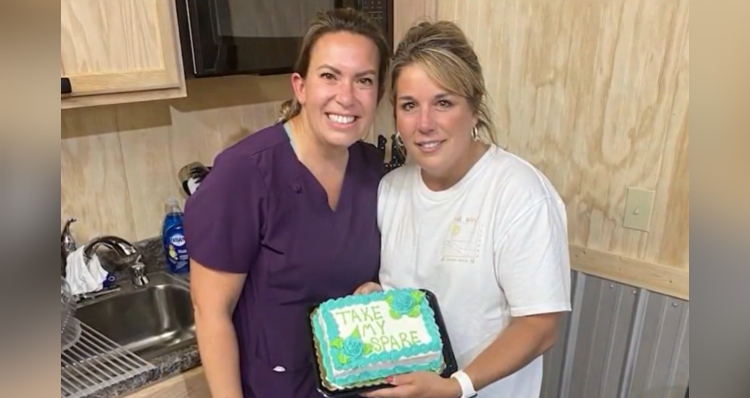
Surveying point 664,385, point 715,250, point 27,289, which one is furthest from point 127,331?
point 715,250

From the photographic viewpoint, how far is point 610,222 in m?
1.53

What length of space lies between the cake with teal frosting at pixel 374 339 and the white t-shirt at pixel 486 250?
52 mm

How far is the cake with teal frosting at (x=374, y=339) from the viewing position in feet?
3.62

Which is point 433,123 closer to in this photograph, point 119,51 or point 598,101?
point 598,101

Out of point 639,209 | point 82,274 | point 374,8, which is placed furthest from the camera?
point 374,8

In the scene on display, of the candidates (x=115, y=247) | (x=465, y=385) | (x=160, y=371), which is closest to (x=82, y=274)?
(x=115, y=247)

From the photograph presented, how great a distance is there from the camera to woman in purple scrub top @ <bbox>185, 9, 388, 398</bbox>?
42.8 inches

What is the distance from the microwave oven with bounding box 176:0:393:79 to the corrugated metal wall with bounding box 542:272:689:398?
3.49ft

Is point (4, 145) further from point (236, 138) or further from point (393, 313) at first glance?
point (236, 138)

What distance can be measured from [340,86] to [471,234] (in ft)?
1.26

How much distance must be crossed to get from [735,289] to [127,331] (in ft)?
5.65

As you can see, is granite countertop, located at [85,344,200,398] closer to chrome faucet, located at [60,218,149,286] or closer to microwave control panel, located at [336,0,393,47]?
chrome faucet, located at [60,218,149,286]

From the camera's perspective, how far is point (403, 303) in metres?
1.14

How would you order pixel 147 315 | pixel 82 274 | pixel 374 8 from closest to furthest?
pixel 82 274
pixel 147 315
pixel 374 8
